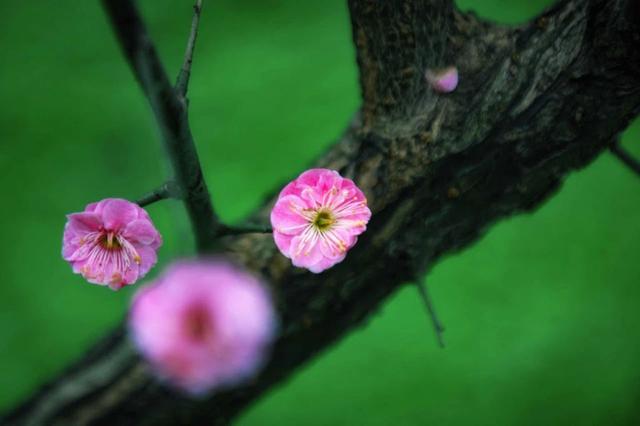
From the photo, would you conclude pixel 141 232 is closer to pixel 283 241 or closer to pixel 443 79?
pixel 283 241

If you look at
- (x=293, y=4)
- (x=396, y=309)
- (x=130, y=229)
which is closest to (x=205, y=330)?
(x=130, y=229)

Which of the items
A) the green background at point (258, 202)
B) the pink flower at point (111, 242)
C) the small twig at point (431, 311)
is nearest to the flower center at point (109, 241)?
the pink flower at point (111, 242)

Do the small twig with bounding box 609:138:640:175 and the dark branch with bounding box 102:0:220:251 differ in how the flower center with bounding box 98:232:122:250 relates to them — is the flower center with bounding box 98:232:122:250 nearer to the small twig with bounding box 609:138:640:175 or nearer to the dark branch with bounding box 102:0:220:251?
the dark branch with bounding box 102:0:220:251

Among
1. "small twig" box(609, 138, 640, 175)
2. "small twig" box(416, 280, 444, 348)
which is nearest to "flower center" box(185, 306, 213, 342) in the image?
"small twig" box(416, 280, 444, 348)

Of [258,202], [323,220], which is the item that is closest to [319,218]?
[323,220]

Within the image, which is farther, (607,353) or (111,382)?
(607,353)

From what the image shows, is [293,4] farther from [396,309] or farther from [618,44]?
[618,44]

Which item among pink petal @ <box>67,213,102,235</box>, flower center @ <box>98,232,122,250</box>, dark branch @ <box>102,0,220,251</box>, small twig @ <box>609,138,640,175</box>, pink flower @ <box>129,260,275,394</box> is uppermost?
small twig @ <box>609,138,640,175</box>
